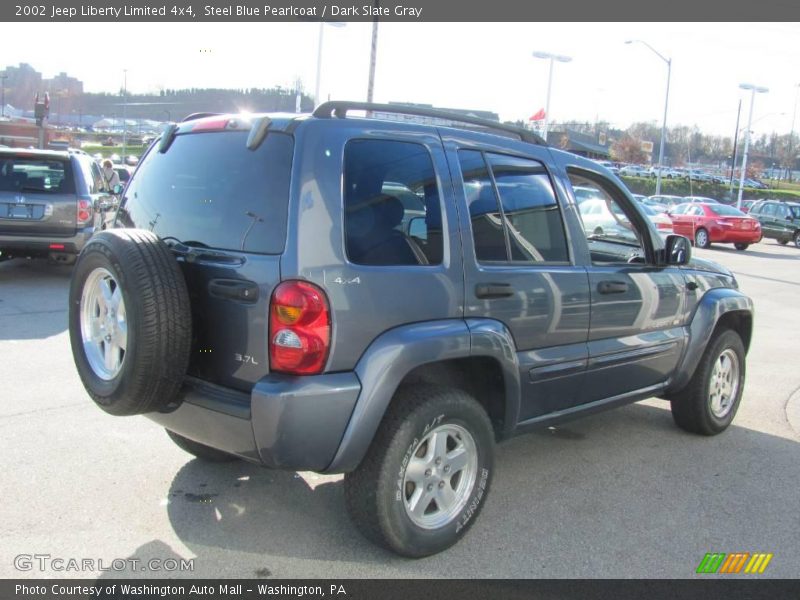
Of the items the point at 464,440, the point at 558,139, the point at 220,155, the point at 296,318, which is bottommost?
the point at 464,440

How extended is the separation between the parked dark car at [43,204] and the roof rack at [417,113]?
25.6ft

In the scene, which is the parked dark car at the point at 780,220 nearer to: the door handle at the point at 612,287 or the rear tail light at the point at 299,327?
the door handle at the point at 612,287

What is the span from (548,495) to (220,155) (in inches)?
100

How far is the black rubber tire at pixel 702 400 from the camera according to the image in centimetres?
511

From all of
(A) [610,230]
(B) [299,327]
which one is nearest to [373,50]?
(A) [610,230]

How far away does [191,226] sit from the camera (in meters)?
3.37

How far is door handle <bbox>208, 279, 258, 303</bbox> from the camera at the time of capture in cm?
301

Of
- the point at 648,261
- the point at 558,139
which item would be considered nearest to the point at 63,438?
the point at 648,261

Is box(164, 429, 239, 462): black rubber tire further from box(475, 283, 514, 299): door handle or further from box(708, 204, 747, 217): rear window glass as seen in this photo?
box(708, 204, 747, 217): rear window glass

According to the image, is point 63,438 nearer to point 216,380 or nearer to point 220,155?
point 216,380

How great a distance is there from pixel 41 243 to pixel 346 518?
315 inches

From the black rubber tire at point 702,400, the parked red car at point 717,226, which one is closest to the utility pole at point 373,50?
the parked red car at point 717,226

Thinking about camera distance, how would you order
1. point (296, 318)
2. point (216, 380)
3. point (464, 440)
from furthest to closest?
point (464, 440)
point (216, 380)
point (296, 318)

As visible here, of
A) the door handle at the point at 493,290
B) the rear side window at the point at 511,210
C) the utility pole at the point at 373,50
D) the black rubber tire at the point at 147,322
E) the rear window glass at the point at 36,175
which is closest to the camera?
the black rubber tire at the point at 147,322
